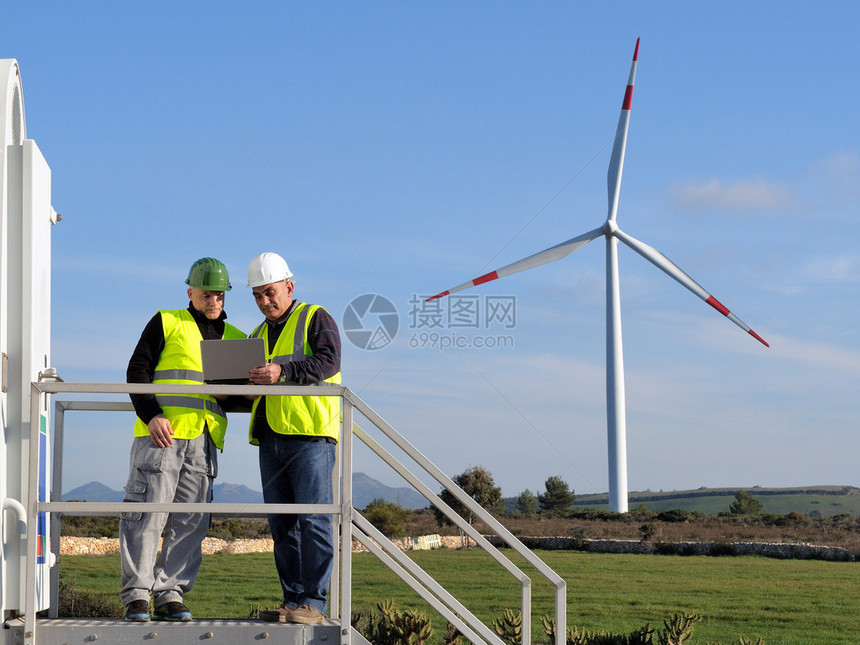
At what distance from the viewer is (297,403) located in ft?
21.9

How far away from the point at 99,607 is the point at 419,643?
1356 centimetres

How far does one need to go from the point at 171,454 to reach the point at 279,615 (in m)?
1.28

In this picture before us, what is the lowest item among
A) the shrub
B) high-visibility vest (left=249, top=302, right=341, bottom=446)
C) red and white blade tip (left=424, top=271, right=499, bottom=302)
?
the shrub

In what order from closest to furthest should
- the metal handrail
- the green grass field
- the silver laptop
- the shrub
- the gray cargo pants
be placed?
1. the metal handrail
2. the silver laptop
3. the gray cargo pants
4. the green grass field
5. the shrub

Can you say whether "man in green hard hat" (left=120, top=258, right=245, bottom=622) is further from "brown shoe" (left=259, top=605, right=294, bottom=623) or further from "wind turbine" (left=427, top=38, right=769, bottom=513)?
"wind turbine" (left=427, top=38, right=769, bottom=513)

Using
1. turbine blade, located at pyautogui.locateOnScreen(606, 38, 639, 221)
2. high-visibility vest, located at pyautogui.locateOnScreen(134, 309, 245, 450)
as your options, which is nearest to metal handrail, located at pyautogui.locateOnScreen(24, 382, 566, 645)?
high-visibility vest, located at pyautogui.locateOnScreen(134, 309, 245, 450)

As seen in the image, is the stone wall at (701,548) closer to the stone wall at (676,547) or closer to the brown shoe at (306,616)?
the stone wall at (676,547)

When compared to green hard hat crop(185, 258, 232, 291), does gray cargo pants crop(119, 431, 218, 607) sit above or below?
below

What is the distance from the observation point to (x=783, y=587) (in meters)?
58.3

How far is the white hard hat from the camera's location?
273 inches

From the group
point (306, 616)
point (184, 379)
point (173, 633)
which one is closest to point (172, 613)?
point (173, 633)

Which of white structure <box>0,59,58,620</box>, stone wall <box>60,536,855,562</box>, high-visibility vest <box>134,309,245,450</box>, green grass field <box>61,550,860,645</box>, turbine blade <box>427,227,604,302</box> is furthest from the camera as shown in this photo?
stone wall <box>60,536,855,562</box>

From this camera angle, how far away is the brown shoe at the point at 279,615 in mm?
6383

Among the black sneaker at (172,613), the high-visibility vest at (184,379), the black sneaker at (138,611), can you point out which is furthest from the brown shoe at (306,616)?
the high-visibility vest at (184,379)
